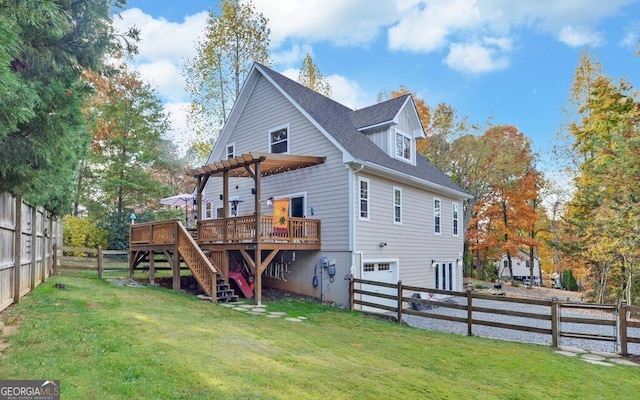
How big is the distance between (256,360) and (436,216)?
46.0 ft

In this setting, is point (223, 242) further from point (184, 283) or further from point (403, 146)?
point (403, 146)

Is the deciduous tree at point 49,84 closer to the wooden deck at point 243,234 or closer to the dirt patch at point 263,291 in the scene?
the wooden deck at point 243,234

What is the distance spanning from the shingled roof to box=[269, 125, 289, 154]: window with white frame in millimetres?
1353

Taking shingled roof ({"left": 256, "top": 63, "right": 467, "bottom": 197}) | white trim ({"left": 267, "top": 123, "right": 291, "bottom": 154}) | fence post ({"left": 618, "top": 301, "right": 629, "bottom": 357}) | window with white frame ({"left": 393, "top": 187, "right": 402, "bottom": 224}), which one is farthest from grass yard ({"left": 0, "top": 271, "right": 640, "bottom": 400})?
white trim ({"left": 267, "top": 123, "right": 291, "bottom": 154})

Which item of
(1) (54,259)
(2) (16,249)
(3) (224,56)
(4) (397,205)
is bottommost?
(1) (54,259)

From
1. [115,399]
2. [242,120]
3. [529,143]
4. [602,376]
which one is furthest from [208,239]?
[529,143]

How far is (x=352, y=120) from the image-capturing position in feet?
54.1

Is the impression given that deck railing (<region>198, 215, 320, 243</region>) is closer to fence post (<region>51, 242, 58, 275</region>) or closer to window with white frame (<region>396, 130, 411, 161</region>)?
fence post (<region>51, 242, 58, 275</region>)

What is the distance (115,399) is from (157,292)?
807 cm

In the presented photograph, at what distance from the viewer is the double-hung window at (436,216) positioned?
1728 cm

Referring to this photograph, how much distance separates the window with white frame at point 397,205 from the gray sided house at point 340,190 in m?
0.04

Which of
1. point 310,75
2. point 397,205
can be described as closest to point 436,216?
point 397,205

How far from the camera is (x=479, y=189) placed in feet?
85.0

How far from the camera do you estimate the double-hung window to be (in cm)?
1728
